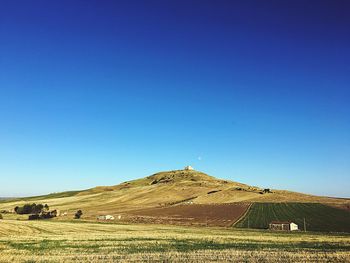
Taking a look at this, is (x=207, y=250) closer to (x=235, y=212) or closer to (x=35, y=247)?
(x=35, y=247)

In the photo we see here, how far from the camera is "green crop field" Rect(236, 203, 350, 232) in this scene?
89.0m

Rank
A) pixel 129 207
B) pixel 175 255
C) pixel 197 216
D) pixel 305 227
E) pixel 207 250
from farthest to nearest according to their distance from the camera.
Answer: pixel 129 207, pixel 197 216, pixel 305 227, pixel 207 250, pixel 175 255

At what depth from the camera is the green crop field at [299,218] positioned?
88975 mm

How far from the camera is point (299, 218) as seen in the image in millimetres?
107312

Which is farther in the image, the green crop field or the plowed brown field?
the plowed brown field

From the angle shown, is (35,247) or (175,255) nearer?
(175,255)

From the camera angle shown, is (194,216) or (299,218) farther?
(194,216)

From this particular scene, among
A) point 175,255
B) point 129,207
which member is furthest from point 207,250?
point 129,207

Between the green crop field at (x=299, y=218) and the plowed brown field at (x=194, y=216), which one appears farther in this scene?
the plowed brown field at (x=194, y=216)

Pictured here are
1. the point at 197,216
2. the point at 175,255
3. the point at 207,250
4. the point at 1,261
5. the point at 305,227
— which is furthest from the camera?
the point at 197,216

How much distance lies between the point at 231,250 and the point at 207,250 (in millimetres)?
2523

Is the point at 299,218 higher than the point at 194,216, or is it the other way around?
the point at 194,216

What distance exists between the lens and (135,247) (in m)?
43.8

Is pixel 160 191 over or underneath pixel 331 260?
over
